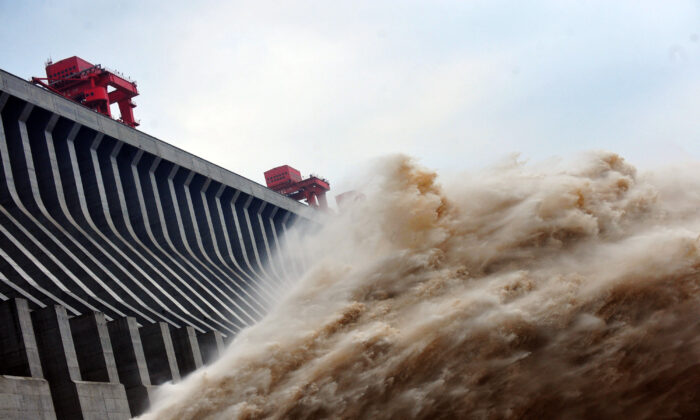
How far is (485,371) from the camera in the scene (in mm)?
22234

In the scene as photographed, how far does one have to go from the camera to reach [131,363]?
35.5 metres

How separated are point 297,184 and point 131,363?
71155 mm

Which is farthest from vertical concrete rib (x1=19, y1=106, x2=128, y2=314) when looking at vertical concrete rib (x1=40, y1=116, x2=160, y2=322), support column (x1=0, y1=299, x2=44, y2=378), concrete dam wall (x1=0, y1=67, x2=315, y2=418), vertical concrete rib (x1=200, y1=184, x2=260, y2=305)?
vertical concrete rib (x1=200, y1=184, x2=260, y2=305)

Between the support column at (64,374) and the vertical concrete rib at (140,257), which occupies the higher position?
the vertical concrete rib at (140,257)

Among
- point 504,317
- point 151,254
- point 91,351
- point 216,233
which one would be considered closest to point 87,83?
point 216,233

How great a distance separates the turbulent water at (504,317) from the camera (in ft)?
72.4

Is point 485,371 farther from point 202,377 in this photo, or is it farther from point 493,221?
point 202,377

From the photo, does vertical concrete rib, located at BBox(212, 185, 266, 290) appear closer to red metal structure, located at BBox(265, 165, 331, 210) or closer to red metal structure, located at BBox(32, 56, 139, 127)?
red metal structure, located at BBox(32, 56, 139, 127)

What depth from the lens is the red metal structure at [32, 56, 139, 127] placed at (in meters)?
69.1

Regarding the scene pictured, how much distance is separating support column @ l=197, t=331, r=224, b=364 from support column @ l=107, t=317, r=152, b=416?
5748mm

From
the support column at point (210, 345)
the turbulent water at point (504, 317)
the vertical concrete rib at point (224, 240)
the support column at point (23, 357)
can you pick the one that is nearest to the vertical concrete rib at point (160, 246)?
the vertical concrete rib at point (224, 240)

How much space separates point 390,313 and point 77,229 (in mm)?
27461

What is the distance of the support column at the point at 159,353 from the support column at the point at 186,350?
A: 1.06 meters

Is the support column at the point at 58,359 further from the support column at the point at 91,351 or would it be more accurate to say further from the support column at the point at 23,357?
Result: the support column at the point at 91,351
